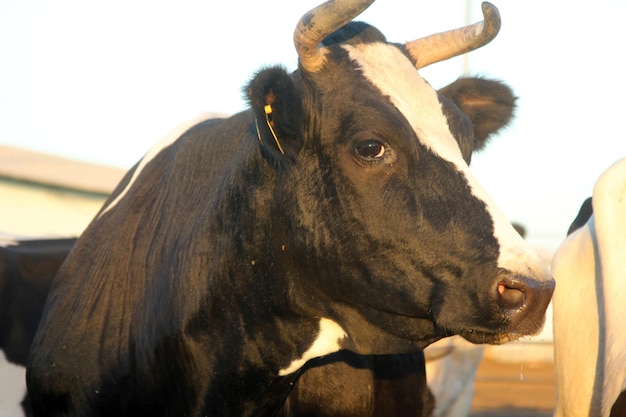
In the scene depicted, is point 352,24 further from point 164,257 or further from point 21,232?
point 21,232

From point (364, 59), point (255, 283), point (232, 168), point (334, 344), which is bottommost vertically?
point (334, 344)

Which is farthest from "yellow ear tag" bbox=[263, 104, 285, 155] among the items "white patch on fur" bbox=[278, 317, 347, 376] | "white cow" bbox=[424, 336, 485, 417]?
"white cow" bbox=[424, 336, 485, 417]

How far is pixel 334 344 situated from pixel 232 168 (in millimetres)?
850

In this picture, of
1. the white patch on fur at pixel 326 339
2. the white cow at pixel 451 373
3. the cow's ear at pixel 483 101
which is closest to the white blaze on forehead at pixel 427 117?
the cow's ear at pixel 483 101

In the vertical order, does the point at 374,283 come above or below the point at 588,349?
above

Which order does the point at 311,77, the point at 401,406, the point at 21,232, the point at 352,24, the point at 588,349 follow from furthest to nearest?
the point at 21,232 < the point at 588,349 < the point at 401,406 < the point at 352,24 < the point at 311,77

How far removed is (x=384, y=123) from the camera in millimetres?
3734

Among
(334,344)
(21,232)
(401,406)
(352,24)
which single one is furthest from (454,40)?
(21,232)

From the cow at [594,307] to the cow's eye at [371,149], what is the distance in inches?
73.0

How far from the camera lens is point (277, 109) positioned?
385 centimetres

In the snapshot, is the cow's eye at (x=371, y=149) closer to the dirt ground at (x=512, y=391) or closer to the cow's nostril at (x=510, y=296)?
the cow's nostril at (x=510, y=296)

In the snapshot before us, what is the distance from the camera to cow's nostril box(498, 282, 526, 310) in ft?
11.1

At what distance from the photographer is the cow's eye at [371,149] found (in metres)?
3.73

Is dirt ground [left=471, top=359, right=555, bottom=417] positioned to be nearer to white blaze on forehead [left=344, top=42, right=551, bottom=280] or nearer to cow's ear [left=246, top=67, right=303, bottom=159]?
white blaze on forehead [left=344, top=42, right=551, bottom=280]
